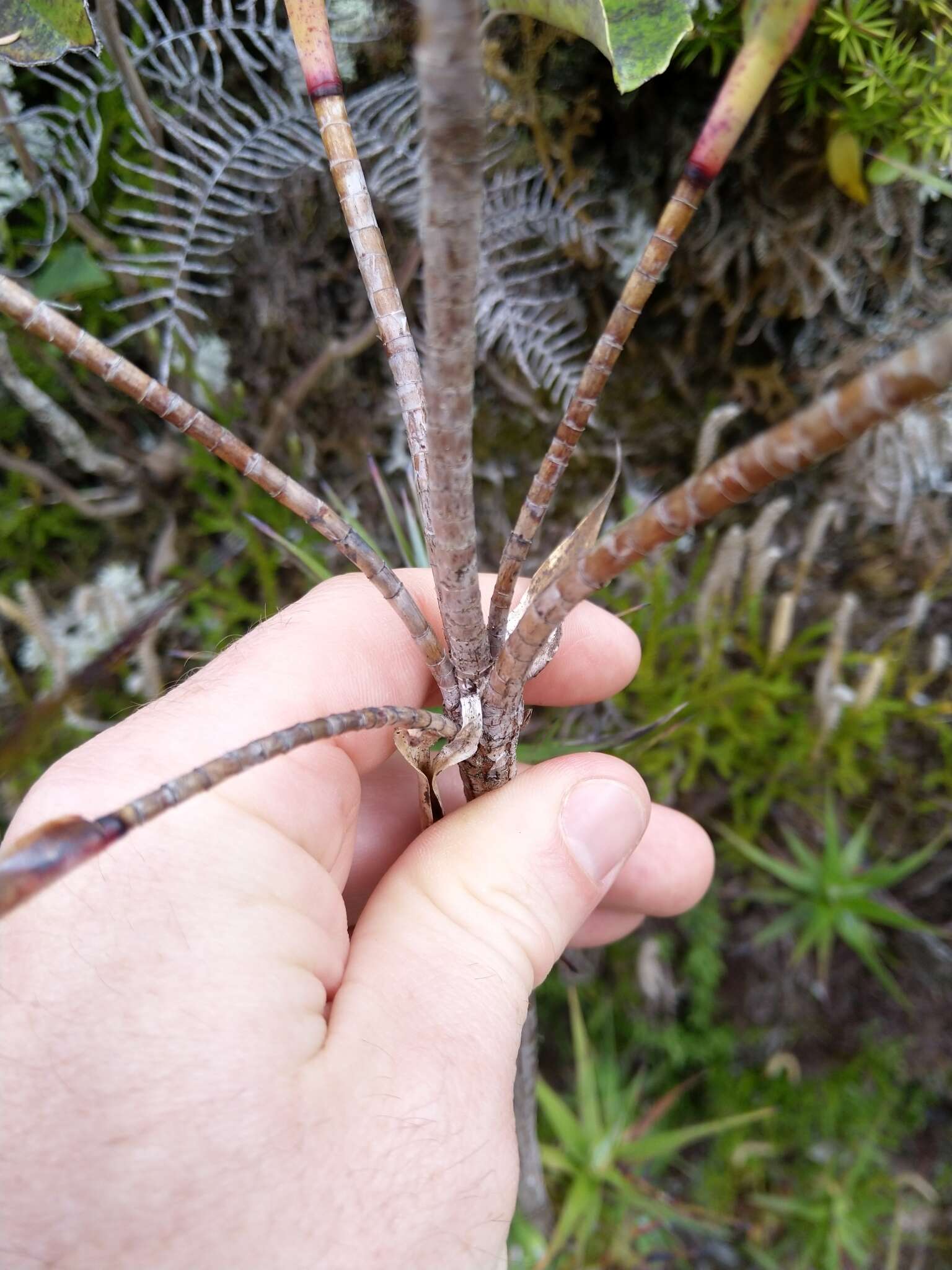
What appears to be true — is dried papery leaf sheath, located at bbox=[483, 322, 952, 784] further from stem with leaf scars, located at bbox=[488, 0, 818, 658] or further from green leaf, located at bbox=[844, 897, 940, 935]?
green leaf, located at bbox=[844, 897, 940, 935]

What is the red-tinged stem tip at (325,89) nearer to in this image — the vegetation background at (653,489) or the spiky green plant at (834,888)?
the vegetation background at (653,489)

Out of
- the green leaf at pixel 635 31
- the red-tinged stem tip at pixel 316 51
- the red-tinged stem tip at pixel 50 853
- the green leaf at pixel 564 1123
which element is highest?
the red-tinged stem tip at pixel 316 51

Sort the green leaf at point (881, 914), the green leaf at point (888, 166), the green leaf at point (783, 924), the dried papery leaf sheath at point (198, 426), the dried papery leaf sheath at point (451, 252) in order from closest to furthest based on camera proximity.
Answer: the dried papery leaf sheath at point (451, 252) < the dried papery leaf sheath at point (198, 426) < the green leaf at point (888, 166) < the green leaf at point (881, 914) < the green leaf at point (783, 924)

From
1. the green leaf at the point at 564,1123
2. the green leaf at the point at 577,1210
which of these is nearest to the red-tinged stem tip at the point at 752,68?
the green leaf at the point at 564,1123

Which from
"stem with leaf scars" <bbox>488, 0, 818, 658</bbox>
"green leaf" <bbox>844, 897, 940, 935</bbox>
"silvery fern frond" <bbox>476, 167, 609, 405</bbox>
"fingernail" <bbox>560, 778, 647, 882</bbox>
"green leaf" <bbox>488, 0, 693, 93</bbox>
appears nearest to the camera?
"stem with leaf scars" <bbox>488, 0, 818, 658</bbox>

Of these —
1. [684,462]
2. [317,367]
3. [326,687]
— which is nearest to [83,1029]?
[326,687]

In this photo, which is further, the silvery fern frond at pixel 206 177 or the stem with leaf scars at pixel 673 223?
the silvery fern frond at pixel 206 177

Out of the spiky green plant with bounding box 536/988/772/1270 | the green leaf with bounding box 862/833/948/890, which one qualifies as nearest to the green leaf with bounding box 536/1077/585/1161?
the spiky green plant with bounding box 536/988/772/1270

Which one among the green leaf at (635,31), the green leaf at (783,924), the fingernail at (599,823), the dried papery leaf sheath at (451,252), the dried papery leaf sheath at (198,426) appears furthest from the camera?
the green leaf at (783,924)
